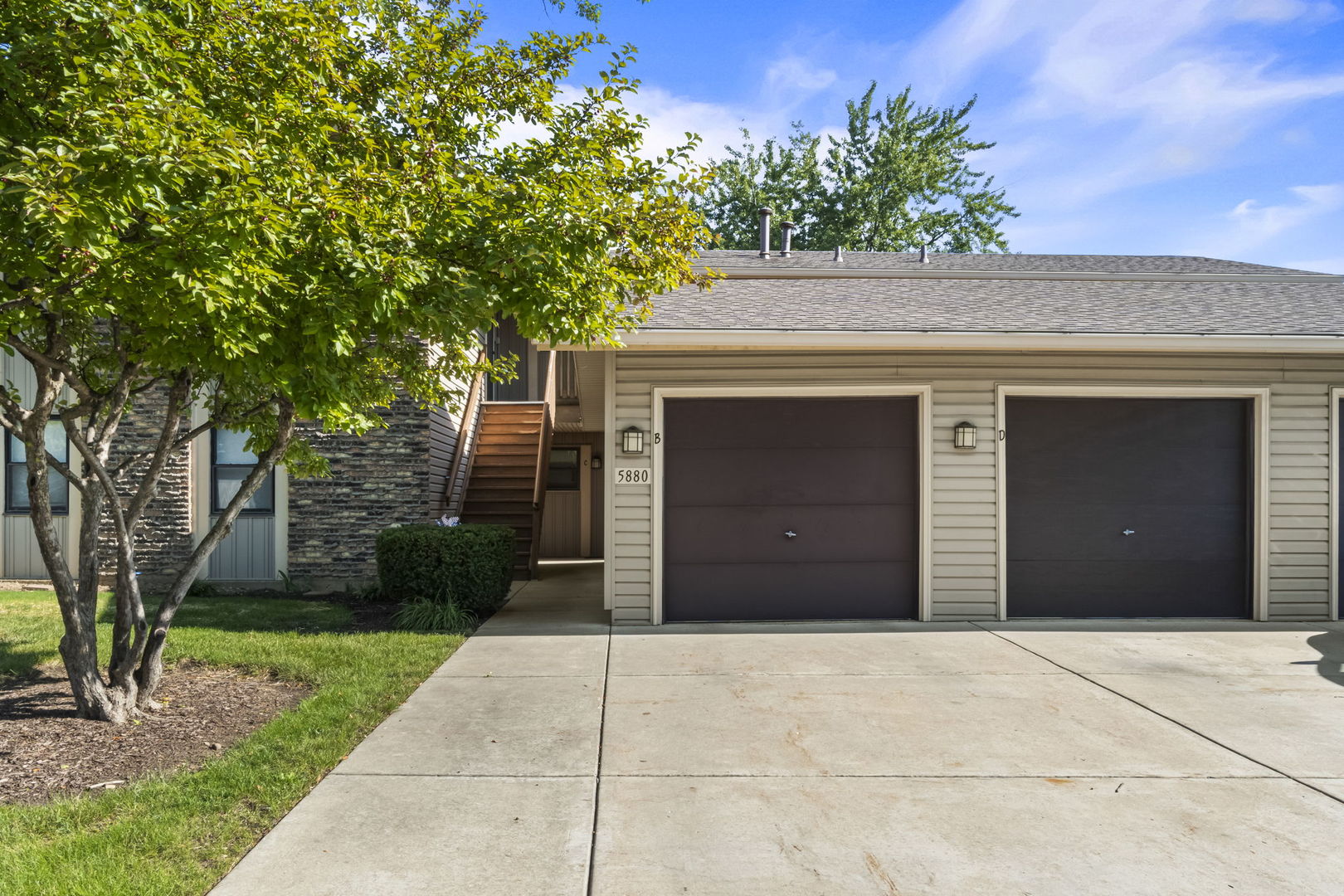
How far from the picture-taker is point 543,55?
628 centimetres

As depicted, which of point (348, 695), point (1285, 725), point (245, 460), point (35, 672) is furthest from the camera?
point (245, 460)

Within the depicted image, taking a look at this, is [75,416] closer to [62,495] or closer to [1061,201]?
[62,495]

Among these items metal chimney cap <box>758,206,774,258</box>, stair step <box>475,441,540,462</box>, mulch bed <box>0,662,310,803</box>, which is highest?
metal chimney cap <box>758,206,774,258</box>

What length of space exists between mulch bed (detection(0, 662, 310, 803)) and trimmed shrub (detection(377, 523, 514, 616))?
8.47 ft

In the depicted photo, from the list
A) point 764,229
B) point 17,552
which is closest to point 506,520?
point 17,552

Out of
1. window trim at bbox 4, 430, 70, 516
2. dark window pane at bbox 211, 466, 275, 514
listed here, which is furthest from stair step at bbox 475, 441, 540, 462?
window trim at bbox 4, 430, 70, 516

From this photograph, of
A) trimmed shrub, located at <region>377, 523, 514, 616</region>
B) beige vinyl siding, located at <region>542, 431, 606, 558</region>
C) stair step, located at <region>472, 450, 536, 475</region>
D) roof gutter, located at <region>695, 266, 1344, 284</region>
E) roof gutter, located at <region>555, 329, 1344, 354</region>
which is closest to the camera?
roof gutter, located at <region>555, 329, 1344, 354</region>

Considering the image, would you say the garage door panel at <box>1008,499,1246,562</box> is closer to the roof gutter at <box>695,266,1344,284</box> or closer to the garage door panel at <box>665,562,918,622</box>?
the garage door panel at <box>665,562,918,622</box>

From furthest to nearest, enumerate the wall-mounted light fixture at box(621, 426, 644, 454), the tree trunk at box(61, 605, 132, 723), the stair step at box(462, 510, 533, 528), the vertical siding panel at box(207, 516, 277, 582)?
the stair step at box(462, 510, 533, 528) → the vertical siding panel at box(207, 516, 277, 582) → the wall-mounted light fixture at box(621, 426, 644, 454) → the tree trunk at box(61, 605, 132, 723)

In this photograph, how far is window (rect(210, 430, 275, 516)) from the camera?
10008 millimetres

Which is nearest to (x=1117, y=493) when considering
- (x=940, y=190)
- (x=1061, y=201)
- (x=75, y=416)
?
(x=75, y=416)

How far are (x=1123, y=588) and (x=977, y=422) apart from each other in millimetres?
2145

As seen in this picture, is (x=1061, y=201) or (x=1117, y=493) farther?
(x=1061, y=201)

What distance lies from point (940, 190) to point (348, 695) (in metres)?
26.0
